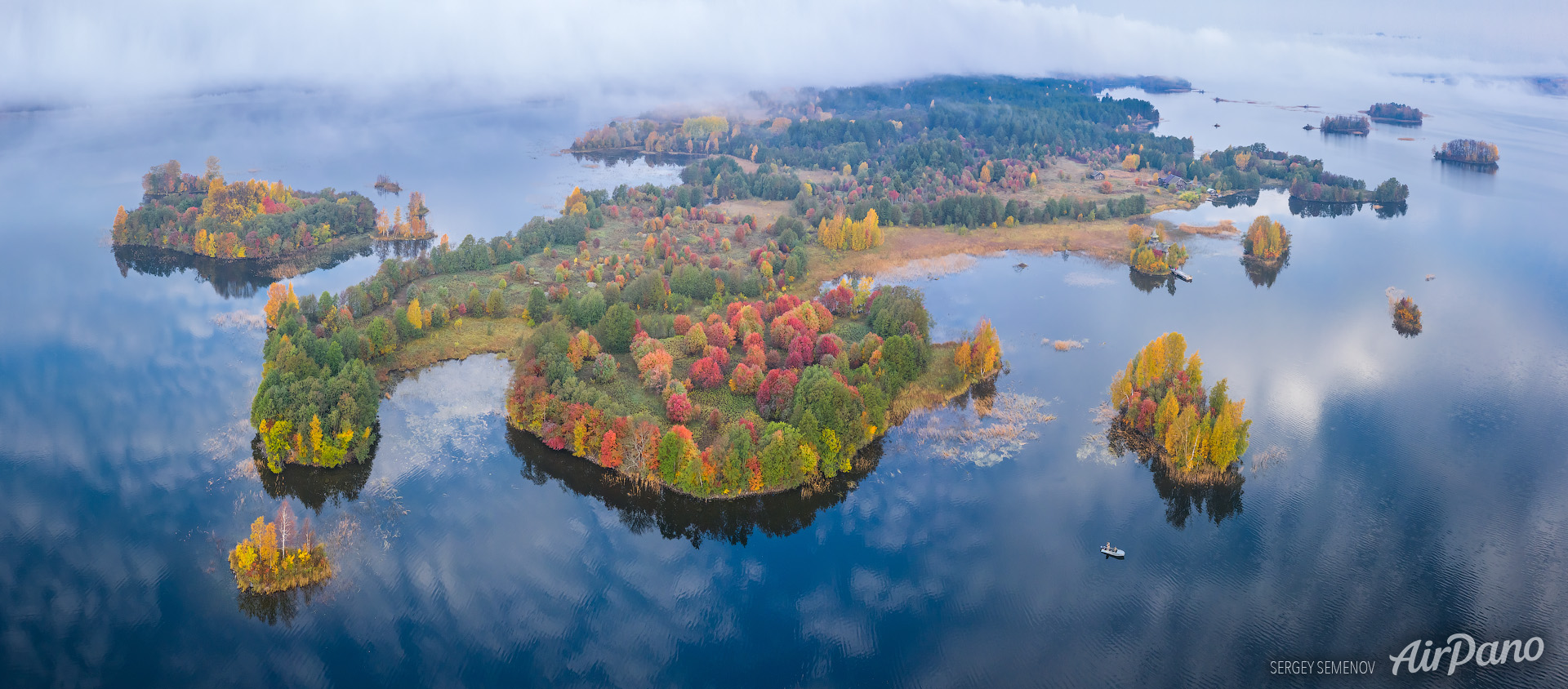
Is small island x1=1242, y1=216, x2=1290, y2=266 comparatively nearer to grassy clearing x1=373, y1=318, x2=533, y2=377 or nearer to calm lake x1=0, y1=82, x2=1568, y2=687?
calm lake x1=0, y1=82, x2=1568, y2=687

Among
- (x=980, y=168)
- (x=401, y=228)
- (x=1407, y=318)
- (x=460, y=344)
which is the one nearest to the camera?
(x=460, y=344)

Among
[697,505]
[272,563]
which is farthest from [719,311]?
[272,563]

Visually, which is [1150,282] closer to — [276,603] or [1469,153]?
[276,603]

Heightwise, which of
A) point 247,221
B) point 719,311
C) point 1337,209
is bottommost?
point 719,311

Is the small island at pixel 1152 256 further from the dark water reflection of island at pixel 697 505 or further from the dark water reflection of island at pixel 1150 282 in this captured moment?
the dark water reflection of island at pixel 697 505

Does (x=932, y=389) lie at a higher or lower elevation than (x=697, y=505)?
higher

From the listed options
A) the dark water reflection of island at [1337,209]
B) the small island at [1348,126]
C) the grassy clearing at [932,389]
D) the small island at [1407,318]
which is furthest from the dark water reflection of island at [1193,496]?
the small island at [1348,126]

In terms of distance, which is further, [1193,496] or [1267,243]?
[1267,243]

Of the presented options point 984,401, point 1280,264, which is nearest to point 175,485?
point 984,401
